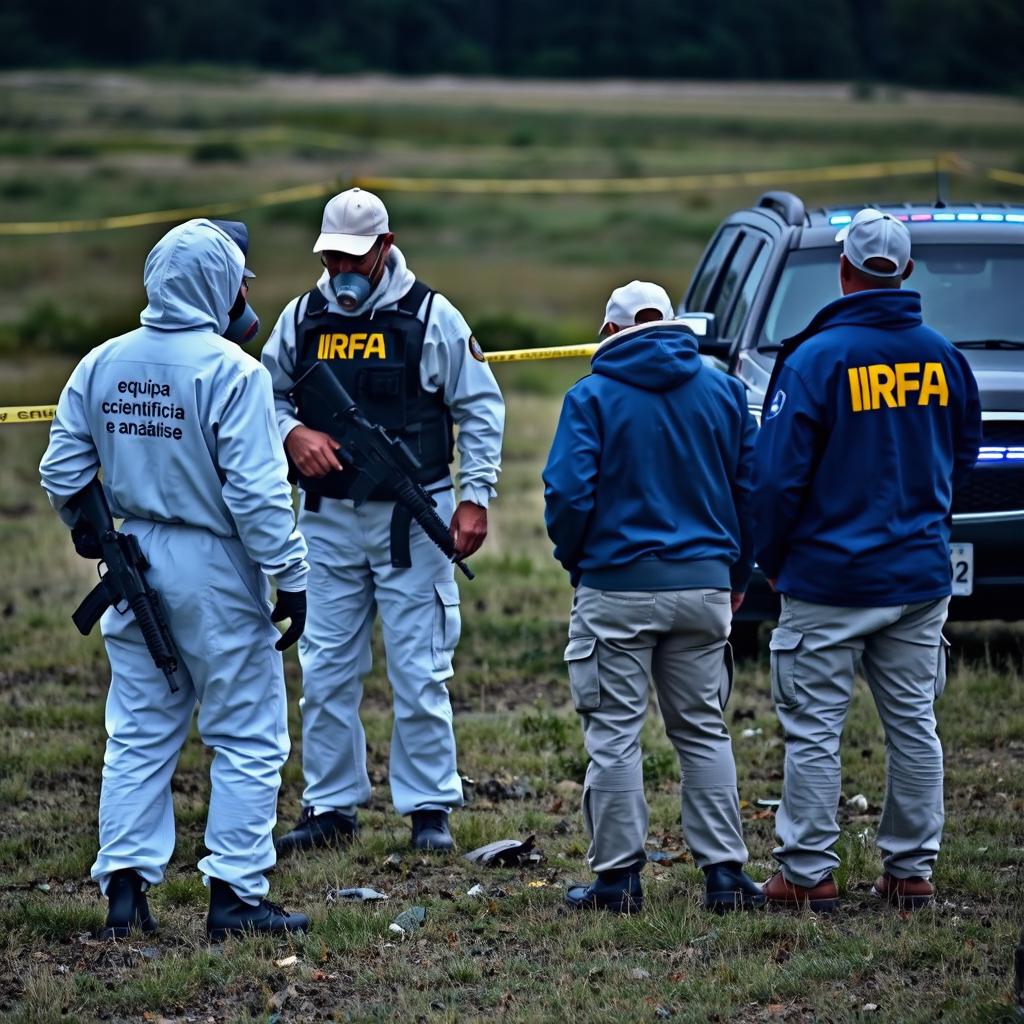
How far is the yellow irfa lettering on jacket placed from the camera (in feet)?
16.5

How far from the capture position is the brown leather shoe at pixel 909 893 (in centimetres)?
522

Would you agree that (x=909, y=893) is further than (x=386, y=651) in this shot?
No

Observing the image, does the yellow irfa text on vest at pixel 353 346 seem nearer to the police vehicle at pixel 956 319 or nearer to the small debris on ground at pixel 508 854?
the police vehicle at pixel 956 319

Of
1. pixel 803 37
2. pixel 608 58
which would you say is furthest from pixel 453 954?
pixel 608 58

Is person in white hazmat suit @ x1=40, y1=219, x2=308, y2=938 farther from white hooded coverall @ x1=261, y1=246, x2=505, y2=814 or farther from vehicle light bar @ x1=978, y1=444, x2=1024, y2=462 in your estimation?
vehicle light bar @ x1=978, y1=444, x2=1024, y2=462

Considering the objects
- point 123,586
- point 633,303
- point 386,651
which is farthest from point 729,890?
point 123,586

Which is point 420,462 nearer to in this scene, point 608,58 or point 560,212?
point 560,212

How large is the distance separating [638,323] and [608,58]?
84.0m

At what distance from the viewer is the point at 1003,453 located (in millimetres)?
7324

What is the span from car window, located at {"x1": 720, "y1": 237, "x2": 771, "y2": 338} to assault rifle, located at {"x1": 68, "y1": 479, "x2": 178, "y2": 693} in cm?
402

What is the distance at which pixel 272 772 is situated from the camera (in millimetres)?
5188

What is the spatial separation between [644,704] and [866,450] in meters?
1.02

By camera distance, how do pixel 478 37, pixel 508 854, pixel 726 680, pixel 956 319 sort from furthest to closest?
pixel 478 37
pixel 956 319
pixel 508 854
pixel 726 680

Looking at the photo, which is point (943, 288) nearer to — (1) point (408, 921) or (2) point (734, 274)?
(2) point (734, 274)
